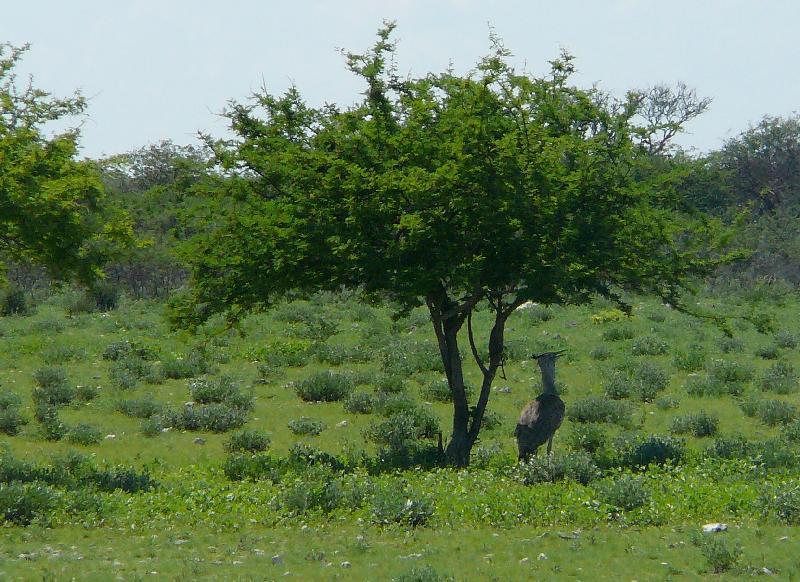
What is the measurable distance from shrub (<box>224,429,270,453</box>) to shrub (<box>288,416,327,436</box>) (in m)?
1.29

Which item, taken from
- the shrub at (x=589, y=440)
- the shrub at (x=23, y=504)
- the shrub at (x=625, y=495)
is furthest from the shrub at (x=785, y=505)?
the shrub at (x=23, y=504)

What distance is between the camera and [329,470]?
48.9 ft

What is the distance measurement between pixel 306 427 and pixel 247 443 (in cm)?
176

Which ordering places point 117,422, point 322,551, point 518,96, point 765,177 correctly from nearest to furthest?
point 322,551 → point 518,96 → point 117,422 → point 765,177

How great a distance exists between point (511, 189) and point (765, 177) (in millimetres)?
56239

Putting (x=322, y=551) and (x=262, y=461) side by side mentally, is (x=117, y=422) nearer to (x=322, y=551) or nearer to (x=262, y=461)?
(x=262, y=461)

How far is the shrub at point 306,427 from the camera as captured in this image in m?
20.3

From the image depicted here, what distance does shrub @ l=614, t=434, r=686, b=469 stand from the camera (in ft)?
51.2

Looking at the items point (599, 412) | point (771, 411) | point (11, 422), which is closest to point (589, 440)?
point (599, 412)

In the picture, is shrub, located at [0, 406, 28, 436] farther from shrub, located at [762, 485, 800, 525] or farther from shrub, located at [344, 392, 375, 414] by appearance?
shrub, located at [762, 485, 800, 525]

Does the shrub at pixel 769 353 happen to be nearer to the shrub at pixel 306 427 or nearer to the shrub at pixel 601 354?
the shrub at pixel 601 354

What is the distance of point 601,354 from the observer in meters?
27.8

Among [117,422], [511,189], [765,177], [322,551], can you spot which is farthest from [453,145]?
[765,177]

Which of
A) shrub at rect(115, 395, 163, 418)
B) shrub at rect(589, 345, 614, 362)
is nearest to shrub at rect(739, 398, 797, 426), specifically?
shrub at rect(589, 345, 614, 362)
